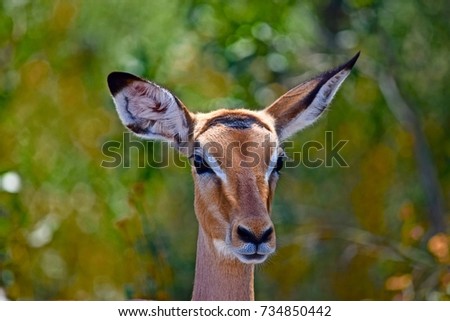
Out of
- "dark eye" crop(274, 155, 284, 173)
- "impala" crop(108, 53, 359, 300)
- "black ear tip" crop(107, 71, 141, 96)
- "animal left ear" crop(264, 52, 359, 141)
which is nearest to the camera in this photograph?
"impala" crop(108, 53, 359, 300)

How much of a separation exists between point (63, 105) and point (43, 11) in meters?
1.19

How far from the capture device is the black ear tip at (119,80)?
670 cm

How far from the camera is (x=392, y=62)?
12516mm

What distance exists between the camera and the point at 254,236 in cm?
630

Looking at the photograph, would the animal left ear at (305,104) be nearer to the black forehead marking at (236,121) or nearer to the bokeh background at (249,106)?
the black forehead marking at (236,121)

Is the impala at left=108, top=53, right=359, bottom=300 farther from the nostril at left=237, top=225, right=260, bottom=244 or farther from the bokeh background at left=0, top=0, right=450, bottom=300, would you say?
the bokeh background at left=0, top=0, right=450, bottom=300

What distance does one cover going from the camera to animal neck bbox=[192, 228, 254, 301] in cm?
679

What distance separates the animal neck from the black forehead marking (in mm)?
605

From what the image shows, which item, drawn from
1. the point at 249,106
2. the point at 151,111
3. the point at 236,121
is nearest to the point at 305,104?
the point at 236,121

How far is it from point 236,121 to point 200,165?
0.35 metres

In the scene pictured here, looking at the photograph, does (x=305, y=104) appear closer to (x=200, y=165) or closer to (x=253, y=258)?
(x=200, y=165)

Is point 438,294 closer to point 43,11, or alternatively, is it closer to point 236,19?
point 236,19

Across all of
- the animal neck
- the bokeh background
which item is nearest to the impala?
the animal neck

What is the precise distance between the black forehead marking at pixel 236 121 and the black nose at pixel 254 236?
72cm
